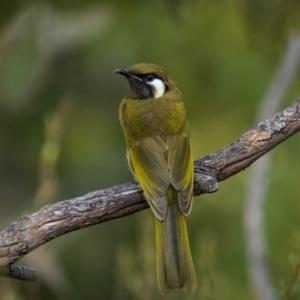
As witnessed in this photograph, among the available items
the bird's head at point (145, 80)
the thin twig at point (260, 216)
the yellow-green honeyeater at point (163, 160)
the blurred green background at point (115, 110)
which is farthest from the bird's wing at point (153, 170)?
the thin twig at point (260, 216)

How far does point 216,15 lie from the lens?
6910 millimetres

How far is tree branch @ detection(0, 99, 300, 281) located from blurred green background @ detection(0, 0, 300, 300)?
1.36ft

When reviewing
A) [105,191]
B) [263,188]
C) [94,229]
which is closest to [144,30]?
[94,229]

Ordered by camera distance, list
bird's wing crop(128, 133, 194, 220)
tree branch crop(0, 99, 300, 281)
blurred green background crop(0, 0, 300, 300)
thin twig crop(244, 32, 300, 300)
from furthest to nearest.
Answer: blurred green background crop(0, 0, 300, 300) < thin twig crop(244, 32, 300, 300) < bird's wing crop(128, 133, 194, 220) < tree branch crop(0, 99, 300, 281)

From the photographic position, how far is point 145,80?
4965 millimetres

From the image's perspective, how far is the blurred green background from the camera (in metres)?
4.93

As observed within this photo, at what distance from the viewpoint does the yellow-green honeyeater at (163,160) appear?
4.02m

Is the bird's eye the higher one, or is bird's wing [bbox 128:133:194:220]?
the bird's eye

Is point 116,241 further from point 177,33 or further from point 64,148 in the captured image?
point 177,33

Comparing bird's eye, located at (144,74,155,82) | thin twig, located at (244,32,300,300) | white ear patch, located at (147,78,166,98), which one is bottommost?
thin twig, located at (244,32,300,300)

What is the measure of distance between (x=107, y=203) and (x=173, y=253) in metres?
0.55

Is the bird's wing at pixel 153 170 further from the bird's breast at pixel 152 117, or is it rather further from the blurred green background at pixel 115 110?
the blurred green background at pixel 115 110

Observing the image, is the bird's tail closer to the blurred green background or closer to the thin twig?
the blurred green background

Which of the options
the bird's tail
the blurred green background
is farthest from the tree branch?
the blurred green background
